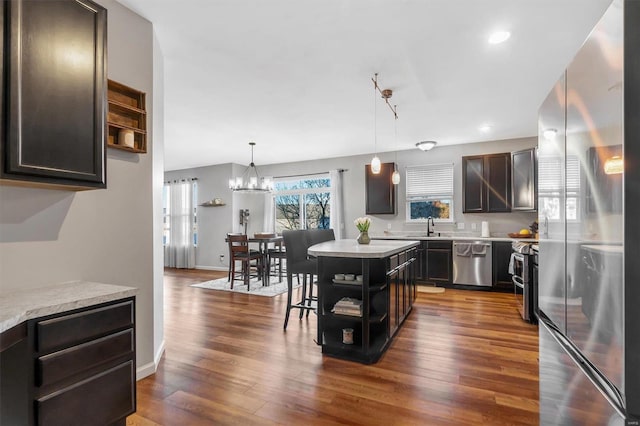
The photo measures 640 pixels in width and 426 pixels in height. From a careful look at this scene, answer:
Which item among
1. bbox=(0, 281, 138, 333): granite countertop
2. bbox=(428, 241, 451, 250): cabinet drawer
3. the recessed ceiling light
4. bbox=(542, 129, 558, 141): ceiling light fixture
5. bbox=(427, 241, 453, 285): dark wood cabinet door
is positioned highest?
the recessed ceiling light

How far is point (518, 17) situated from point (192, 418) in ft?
11.4

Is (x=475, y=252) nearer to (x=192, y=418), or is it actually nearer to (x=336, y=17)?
(x=336, y=17)

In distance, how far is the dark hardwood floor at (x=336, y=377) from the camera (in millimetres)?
1970

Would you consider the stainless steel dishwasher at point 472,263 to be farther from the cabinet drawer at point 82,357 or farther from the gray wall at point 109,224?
the cabinet drawer at point 82,357

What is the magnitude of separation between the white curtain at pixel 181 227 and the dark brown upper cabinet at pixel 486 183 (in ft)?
21.2

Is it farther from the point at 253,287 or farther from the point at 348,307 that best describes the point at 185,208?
the point at 348,307

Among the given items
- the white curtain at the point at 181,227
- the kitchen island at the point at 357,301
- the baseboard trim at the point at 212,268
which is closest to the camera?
the kitchen island at the point at 357,301

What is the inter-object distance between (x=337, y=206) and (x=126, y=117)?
524cm

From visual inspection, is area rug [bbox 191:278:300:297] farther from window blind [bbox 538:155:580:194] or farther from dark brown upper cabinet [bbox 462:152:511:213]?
window blind [bbox 538:155:580:194]

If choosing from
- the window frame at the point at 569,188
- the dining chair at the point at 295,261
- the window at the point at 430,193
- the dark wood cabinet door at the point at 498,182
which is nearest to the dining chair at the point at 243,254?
the dining chair at the point at 295,261

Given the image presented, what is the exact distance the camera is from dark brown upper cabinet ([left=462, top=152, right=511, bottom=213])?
5.77 meters

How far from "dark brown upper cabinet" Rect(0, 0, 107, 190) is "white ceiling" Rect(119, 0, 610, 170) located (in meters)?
A: 0.75

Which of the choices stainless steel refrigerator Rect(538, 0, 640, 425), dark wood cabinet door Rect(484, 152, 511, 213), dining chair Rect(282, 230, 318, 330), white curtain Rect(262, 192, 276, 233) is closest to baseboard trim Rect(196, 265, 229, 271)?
white curtain Rect(262, 192, 276, 233)

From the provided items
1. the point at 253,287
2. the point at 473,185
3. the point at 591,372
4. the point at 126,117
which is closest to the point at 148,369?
the point at 126,117
